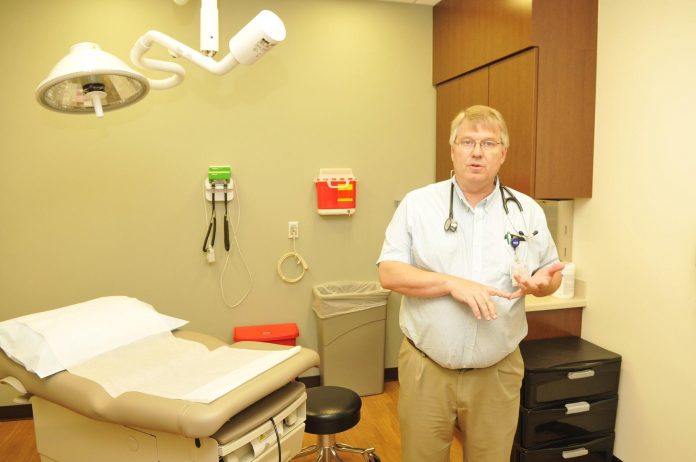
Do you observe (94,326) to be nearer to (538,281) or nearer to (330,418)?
(330,418)

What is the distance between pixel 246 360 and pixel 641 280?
1.75 metres

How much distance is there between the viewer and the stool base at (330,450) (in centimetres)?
236

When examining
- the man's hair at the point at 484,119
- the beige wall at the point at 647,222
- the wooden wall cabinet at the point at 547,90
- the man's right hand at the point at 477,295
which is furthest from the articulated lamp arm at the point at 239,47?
the beige wall at the point at 647,222

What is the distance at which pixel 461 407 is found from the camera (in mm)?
1635

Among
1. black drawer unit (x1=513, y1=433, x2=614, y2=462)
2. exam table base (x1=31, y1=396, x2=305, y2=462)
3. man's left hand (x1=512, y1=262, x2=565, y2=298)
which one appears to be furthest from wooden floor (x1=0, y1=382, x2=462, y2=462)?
man's left hand (x1=512, y1=262, x2=565, y2=298)

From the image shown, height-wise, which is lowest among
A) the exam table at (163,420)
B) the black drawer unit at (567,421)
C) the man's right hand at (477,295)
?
the black drawer unit at (567,421)

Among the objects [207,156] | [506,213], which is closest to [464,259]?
[506,213]

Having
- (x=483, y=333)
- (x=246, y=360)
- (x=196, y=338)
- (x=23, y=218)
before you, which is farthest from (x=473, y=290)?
(x=23, y=218)

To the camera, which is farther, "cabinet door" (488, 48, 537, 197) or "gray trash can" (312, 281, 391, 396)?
"gray trash can" (312, 281, 391, 396)

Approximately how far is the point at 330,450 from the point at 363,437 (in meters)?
0.39

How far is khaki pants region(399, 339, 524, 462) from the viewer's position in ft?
5.30

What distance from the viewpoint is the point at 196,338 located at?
185cm

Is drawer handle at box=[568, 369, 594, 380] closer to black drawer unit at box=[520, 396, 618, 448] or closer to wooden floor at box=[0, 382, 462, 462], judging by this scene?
black drawer unit at box=[520, 396, 618, 448]

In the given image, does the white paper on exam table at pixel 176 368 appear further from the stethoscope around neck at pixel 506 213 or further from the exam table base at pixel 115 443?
the stethoscope around neck at pixel 506 213
